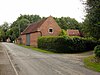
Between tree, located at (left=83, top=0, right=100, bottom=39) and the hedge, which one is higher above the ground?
tree, located at (left=83, top=0, right=100, bottom=39)

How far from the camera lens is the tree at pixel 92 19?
21469 millimetres

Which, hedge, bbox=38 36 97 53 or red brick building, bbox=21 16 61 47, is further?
red brick building, bbox=21 16 61 47

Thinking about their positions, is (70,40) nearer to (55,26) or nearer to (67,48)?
(67,48)

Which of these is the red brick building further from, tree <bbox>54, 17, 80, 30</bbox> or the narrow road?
tree <bbox>54, 17, 80, 30</bbox>

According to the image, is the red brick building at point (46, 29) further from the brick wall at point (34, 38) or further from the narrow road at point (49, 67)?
the narrow road at point (49, 67)

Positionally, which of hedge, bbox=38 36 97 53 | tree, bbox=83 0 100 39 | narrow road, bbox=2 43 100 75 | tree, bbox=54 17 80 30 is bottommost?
narrow road, bbox=2 43 100 75

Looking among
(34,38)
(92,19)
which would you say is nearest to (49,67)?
(92,19)

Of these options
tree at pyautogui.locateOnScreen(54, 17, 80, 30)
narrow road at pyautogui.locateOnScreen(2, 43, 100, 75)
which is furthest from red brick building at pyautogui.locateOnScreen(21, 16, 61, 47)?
tree at pyautogui.locateOnScreen(54, 17, 80, 30)

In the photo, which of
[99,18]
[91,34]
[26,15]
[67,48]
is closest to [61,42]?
[67,48]

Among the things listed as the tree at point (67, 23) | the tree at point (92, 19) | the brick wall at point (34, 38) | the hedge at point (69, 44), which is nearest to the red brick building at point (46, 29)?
the brick wall at point (34, 38)

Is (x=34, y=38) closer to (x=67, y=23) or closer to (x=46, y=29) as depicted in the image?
(x=46, y=29)

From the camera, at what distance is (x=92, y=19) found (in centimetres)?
2220

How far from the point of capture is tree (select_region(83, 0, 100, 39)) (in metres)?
21.5

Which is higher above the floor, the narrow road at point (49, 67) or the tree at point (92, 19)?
the tree at point (92, 19)
